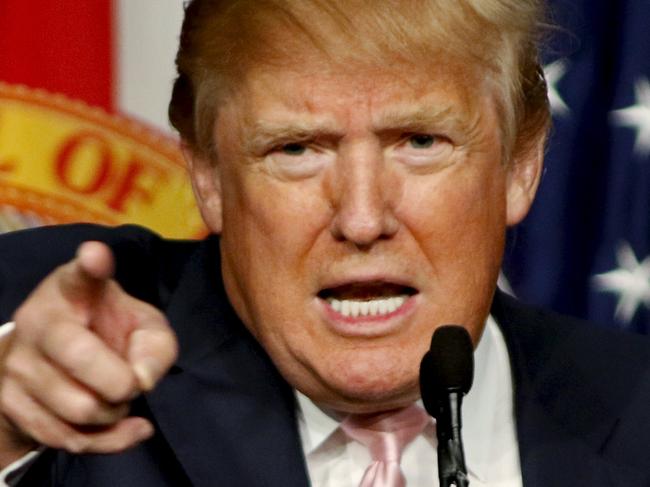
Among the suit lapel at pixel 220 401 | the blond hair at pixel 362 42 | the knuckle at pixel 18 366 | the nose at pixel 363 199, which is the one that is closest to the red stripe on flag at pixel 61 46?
the blond hair at pixel 362 42

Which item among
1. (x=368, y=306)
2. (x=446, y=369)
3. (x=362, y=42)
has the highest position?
(x=362, y=42)

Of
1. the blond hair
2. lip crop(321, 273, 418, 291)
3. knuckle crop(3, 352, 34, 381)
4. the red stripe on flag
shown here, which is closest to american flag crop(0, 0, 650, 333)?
the red stripe on flag

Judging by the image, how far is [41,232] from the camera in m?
2.25

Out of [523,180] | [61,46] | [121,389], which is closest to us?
[121,389]

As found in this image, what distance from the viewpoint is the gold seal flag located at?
8.55 feet

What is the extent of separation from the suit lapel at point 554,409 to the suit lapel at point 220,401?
0.35m

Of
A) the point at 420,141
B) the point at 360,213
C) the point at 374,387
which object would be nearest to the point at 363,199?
the point at 360,213

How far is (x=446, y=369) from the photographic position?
154cm

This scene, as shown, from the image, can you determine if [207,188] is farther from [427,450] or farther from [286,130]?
[427,450]

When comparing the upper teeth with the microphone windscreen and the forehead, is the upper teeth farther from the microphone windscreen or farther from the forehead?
the microphone windscreen

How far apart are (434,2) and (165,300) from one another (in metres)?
0.62

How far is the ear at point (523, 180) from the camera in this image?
226cm

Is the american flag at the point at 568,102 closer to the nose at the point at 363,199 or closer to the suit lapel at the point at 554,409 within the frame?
the suit lapel at the point at 554,409

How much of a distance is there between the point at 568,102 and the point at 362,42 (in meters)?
0.84
